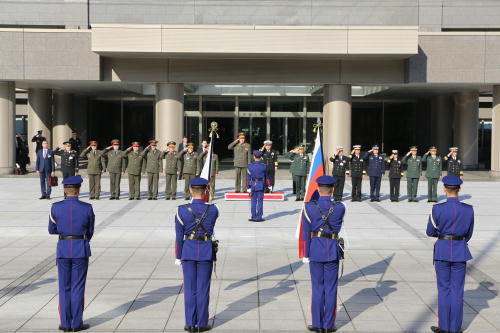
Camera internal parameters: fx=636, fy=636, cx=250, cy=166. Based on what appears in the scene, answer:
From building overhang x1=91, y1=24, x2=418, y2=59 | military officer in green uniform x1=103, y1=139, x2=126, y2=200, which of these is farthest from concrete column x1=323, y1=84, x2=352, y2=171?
military officer in green uniform x1=103, y1=139, x2=126, y2=200

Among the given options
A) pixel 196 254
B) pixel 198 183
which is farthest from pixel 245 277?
pixel 198 183

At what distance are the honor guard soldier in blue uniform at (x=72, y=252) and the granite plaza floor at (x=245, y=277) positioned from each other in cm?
30

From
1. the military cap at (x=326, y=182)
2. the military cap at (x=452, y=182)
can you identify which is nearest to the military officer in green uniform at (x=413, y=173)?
the military cap at (x=452, y=182)

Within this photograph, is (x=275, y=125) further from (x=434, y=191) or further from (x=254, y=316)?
A: (x=254, y=316)

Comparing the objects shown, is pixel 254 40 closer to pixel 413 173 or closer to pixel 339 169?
pixel 339 169

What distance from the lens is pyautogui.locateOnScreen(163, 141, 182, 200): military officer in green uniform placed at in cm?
1886

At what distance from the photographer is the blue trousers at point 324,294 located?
6.98 m

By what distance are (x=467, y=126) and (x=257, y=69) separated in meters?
12.2

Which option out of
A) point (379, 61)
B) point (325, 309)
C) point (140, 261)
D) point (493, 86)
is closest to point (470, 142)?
point (493, 86)

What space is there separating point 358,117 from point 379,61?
12.4 metres

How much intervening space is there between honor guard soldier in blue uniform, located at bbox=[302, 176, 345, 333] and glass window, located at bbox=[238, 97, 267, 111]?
2894cm

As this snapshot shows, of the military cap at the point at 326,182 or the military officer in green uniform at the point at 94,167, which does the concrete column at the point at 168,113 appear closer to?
the military officer in green uniform at the point at 94,167

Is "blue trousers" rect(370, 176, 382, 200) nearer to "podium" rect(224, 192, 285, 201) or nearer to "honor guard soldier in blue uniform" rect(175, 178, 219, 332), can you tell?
"podium" rect(224, 192, 285, 201)

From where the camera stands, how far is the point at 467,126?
32125 mm
